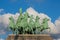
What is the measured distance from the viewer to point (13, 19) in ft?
158

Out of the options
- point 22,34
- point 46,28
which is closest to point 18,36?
point 22,34

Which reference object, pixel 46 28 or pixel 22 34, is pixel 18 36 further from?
pixel 46 28

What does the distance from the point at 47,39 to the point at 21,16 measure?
3917 mm

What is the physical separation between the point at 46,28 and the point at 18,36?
3.60m

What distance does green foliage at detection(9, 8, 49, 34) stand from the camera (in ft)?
155

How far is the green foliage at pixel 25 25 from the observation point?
47.2m

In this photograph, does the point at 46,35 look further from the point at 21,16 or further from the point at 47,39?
the point at 21,16

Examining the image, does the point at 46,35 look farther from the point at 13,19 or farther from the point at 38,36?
the point at 13,19

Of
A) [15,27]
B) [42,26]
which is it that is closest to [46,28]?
[42,26]

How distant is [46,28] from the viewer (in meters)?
48.1

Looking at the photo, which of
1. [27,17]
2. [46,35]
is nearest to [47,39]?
[46,35]

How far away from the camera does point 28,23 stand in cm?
4722

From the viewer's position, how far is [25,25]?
4712 centimetres

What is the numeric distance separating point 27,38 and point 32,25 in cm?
196
